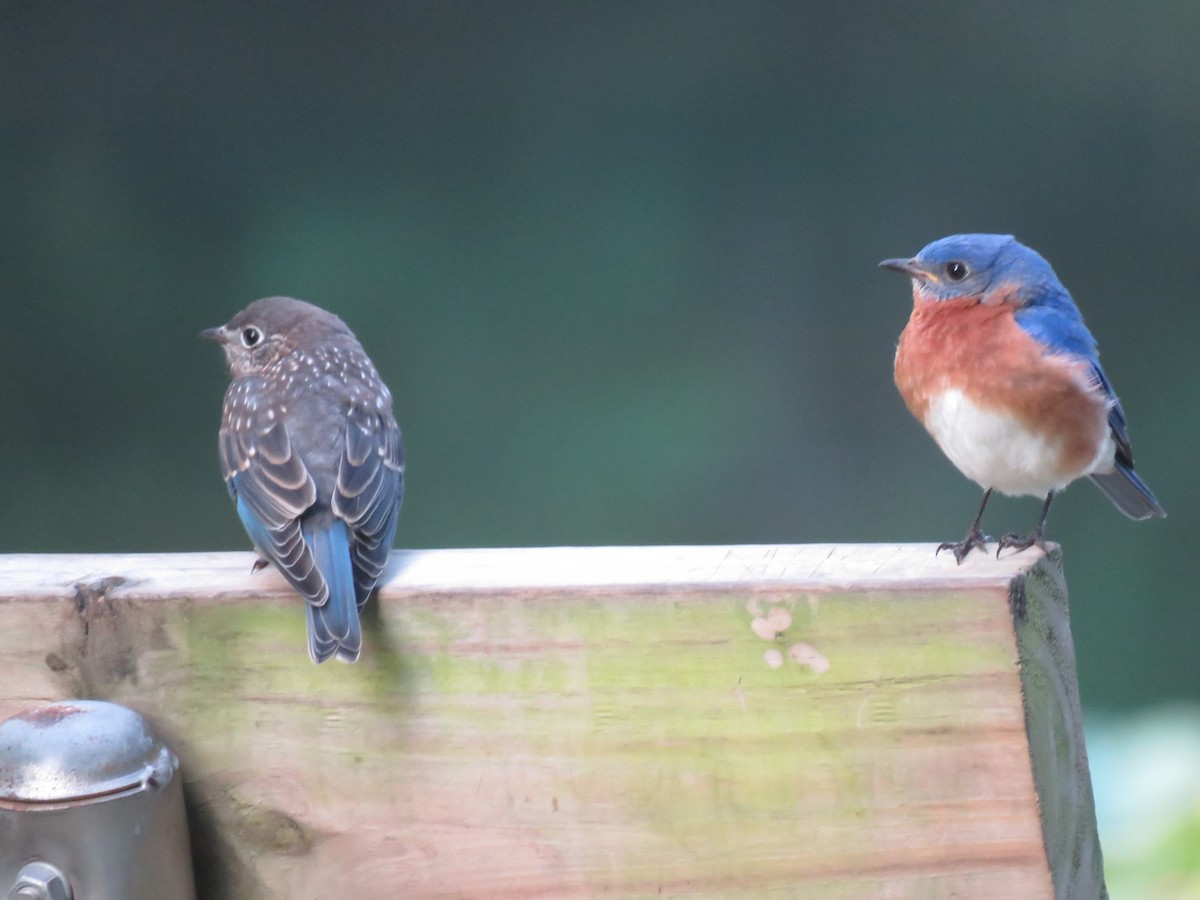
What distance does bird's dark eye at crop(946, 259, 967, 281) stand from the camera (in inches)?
85.0

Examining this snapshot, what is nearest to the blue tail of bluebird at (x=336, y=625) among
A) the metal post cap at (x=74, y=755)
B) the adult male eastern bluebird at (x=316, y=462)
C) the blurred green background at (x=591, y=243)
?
the adult male eastern bluebird at (x=316, y=462)

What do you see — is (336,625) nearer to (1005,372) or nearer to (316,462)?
(316,462)

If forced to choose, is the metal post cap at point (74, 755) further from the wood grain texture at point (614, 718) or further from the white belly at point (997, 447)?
the white belly at point (997, 447)

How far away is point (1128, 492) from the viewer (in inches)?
91.7

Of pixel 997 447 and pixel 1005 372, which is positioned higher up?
pixel 1005 372

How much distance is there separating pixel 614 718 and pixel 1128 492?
145 cm

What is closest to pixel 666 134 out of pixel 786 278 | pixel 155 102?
pixel 786 278

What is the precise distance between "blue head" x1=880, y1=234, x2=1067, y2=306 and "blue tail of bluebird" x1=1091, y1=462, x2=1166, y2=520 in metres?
0.36

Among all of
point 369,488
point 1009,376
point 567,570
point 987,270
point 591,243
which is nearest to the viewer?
point 567,570

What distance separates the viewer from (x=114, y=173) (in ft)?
11.0

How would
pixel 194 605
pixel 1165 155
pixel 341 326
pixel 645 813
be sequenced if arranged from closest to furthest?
pixel 645 813 → pixel 194 605 → pixel 341 326 → pixel 1165 155

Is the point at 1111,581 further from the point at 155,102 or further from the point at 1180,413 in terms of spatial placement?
the point at 155,102

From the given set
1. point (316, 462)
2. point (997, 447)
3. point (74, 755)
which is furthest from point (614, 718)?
point (997, 447)

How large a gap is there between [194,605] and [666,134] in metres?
2.25
